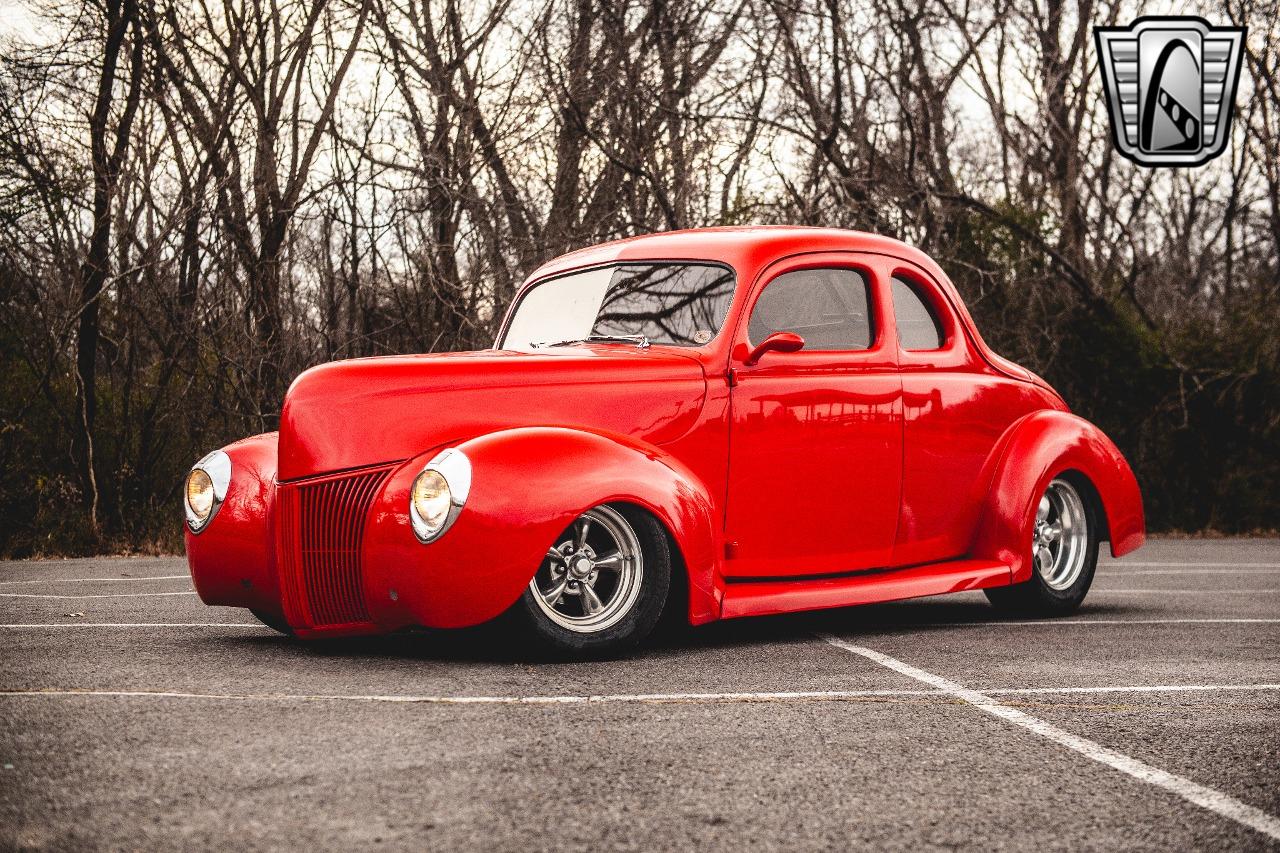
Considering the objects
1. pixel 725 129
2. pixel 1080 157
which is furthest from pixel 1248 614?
pixel 1080 157

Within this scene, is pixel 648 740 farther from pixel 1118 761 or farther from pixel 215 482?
pixel 215 482

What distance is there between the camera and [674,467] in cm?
598

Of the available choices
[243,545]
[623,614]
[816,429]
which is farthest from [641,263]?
[243,545]

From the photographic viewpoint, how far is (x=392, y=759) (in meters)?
3.86

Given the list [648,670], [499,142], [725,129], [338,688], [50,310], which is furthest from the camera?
[725,129]

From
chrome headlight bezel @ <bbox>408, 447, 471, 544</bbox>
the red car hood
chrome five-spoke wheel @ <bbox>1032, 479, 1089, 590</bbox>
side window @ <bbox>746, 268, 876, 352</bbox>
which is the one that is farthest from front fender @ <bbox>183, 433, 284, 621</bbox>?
chrome five-spoke wheel @ <bbox>1032, 479, 1089, 590</bbox>

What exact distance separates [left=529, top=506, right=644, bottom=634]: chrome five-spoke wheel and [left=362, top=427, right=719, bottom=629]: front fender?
0.56 ft

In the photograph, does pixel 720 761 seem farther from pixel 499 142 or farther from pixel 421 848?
pixel 499 142

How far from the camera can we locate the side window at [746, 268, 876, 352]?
22.1 feet

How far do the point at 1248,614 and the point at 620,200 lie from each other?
9547mm

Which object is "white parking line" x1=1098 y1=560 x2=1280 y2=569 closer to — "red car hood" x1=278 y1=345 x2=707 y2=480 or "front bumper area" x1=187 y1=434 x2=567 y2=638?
"red car hood" x1=278 y1=345 x2=707 y2=480

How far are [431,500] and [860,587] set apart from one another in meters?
2.32

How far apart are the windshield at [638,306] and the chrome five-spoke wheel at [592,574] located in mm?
1193

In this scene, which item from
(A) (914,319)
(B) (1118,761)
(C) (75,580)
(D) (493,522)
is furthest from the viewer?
(C) (75,580)
